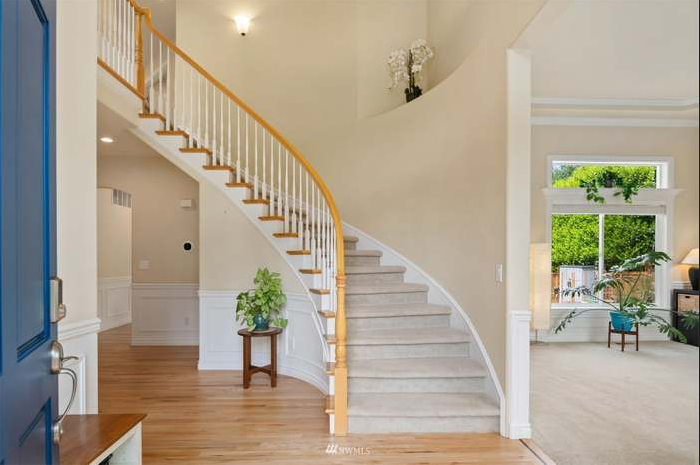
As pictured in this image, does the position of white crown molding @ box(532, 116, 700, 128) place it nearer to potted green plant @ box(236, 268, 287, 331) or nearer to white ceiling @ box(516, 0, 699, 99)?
white ceiling @ box(516, 0, 699, 99)

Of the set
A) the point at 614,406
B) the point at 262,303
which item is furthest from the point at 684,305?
the point at 262,303

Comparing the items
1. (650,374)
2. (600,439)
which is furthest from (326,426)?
(650,374)

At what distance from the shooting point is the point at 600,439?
297cm

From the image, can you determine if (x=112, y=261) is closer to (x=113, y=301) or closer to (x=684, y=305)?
(x=113, y=301)

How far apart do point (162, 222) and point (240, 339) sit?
2.52m

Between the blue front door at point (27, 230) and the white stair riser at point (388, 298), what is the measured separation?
3149 mm

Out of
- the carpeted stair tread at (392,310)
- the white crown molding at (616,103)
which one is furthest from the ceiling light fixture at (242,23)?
the carpeted stair tread at (392,310)

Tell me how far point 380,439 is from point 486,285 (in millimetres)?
1482

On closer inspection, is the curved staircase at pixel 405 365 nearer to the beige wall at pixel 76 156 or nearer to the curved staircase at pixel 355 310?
the curved staircase at pixel 355 310

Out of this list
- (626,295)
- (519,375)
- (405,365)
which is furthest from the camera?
(626,295)

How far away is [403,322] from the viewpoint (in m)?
4.13

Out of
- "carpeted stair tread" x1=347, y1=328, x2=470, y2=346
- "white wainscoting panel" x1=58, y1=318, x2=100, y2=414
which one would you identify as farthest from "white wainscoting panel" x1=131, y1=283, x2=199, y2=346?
"white wainscoting panel" x1=58, y1=318, x2=100, y2=414

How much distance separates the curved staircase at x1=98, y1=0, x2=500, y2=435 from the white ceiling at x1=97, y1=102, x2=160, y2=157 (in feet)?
0.91

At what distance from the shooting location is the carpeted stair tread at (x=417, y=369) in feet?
11.4
